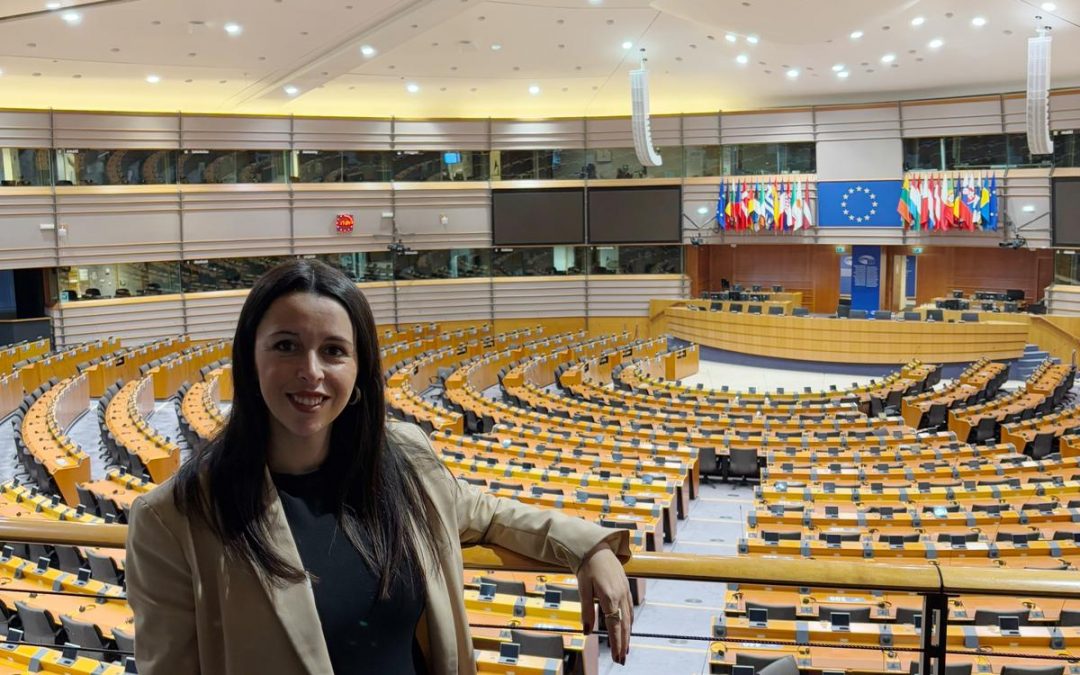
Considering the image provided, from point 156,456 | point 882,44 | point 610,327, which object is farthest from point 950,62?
point 156,456

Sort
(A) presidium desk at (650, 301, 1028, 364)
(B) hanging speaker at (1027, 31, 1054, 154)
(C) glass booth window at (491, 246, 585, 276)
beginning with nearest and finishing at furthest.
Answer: (B) hanging speaker at (1027, 31, 1054, 154) < (A) presidium desk at (650, 301, 1028, 364) < (C) glass booth window at (491, 246, 585, 276)

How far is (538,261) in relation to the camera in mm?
35312

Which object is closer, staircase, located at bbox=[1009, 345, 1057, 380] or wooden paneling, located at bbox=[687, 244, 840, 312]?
staircase, located at bbox=[1009, 345, 1057, 380]

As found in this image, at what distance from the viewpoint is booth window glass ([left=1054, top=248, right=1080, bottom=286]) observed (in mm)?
29109

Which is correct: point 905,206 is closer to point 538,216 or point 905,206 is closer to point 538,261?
point 538,216

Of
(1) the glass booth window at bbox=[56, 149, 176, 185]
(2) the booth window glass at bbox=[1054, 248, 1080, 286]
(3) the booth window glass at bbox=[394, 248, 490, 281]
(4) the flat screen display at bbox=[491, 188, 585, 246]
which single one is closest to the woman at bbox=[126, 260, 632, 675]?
(1) the glass booth window at bbox=[56, 149, 176, 185]

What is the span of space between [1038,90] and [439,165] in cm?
1880

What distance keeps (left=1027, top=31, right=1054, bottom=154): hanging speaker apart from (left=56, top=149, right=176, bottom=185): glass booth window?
78.8ft

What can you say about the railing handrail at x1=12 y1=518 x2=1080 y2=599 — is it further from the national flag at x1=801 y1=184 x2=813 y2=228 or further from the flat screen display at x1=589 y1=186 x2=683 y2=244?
the flat screen display at x1=589 y1=186 x2=683 y2=244

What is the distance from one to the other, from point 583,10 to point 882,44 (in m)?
8.16

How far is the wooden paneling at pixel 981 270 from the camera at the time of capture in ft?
106

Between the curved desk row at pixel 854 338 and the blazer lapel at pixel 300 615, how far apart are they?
28.6 m

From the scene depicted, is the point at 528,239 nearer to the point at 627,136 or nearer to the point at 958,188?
the point at 627,136

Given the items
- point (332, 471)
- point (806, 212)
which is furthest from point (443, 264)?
point (332, 471)
